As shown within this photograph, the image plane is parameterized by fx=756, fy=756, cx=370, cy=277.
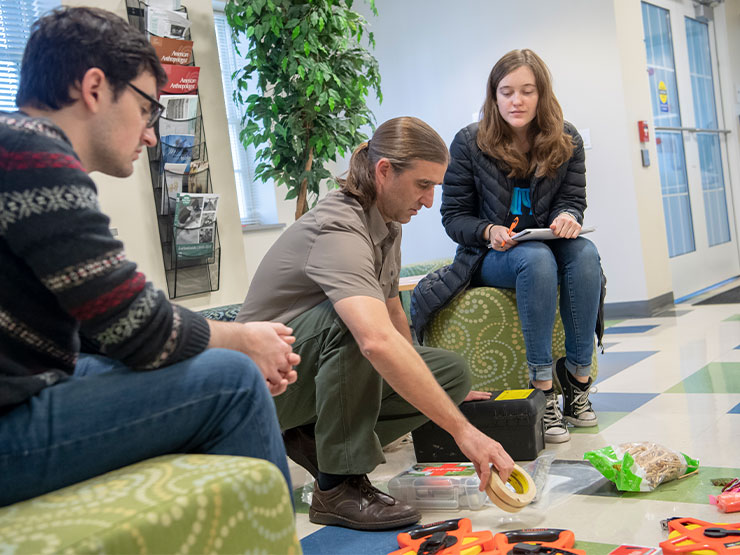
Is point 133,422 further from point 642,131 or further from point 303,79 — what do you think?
point 642,131

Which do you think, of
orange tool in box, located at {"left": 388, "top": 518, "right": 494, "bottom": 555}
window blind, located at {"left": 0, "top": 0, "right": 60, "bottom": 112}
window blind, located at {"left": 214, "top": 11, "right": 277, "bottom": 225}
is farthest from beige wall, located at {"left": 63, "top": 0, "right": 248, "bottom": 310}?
orange tool in box, located at {"left": 388, "top": 518, "right": 494, "bottom": 555}

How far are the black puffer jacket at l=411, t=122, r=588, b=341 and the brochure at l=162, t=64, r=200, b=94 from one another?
4.19 ft

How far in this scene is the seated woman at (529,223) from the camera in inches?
92.8

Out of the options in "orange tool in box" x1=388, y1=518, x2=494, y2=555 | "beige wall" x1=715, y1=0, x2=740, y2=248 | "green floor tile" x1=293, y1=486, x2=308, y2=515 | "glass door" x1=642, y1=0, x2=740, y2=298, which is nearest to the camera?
"orange tool in box" x1=388, y1=518, x2=494, y2=555

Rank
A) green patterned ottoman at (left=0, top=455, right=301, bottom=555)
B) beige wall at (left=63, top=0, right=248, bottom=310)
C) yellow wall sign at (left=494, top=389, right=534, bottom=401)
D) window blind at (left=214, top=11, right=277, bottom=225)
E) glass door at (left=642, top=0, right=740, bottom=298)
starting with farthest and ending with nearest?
glass door at (left=642, top=0, right=740, bottom=298), window blind at (left=214, top=11, right=277, bottom=225), beige wall at (left=63, top=0, right=248, bottom=310), yellow wall sign at (left=494, top=389, right=534, bottom=401), green patterned ottoman at (left=0, top=455, right=301, bottom=555)

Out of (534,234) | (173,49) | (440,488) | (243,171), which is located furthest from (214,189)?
(440,488)

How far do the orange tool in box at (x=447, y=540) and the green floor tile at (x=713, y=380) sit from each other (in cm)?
144

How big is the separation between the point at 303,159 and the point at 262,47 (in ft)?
2.13

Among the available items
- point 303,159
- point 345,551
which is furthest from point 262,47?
point 345,551

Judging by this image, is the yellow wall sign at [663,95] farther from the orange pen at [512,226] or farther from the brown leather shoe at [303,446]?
the brown leather shoe at [303,446]

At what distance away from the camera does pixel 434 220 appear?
5637 mm

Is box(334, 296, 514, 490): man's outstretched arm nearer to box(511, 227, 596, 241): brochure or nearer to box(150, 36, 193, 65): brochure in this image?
box(511, 227, 596, 241): brochure

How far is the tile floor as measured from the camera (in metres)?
1.58

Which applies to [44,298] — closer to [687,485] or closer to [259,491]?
[259,491]
